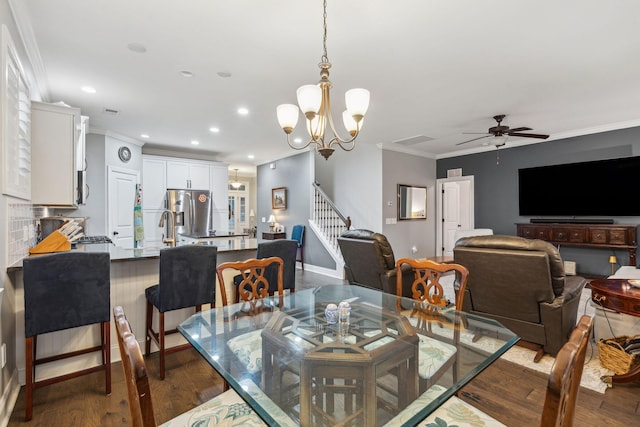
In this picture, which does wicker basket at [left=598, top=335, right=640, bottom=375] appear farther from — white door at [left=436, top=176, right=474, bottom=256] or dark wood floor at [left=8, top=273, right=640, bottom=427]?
white door at [left=436, top=176, right=474, bottom=256]

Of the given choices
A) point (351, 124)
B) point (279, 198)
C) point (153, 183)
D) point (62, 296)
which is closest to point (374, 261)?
point (351, 124)

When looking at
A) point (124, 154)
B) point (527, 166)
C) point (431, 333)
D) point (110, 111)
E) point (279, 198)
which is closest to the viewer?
→ point (431, 333)

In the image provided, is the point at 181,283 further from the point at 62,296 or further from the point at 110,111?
the point at 110,111

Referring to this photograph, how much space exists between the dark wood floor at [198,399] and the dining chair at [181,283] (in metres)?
0.26

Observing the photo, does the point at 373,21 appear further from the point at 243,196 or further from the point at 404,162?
the point at 243,196

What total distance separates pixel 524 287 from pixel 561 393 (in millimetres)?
2140

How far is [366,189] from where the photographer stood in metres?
6.68

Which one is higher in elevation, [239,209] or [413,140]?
[413,140]

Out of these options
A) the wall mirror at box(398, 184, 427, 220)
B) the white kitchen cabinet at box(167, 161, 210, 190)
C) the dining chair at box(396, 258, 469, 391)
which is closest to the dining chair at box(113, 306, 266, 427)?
the dining chair at box(396, 258, 469, 391)

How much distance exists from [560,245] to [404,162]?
3.23 m

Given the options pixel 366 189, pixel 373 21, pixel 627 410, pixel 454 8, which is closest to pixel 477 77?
pixel 454 8

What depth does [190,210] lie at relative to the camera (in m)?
6.75

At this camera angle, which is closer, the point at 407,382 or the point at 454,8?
the point at 407,382

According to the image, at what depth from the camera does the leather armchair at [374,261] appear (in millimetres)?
3553
